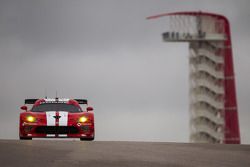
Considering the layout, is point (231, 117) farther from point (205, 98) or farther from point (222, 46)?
Result: point (222, 46)

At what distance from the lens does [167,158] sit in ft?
34.3

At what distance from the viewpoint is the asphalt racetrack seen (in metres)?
9.43

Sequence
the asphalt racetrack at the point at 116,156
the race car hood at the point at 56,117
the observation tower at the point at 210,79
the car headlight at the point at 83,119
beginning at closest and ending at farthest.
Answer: the asphalt racetrack at the point at 116,156
the race car hood at the point at 56,117
the car headlight at the point at 83,119
the observation tower at the point at 210,79

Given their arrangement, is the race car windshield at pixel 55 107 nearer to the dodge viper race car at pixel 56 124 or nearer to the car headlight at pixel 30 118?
the dodge viper race car at pixel 56 124

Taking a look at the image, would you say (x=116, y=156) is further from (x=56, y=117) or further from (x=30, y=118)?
(x=30, y=118)

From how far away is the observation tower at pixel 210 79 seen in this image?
67000mm

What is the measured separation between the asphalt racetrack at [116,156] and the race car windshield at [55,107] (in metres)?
4.13

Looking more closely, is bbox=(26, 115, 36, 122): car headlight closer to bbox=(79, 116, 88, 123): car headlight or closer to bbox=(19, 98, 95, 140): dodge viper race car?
bbox=(19, 98, 95, 140): dodge viper race car

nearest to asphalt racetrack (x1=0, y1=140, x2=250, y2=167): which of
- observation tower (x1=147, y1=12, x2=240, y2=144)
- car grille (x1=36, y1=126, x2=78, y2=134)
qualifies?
car grille (x1=36, y1=126, x2=78, y2=134)

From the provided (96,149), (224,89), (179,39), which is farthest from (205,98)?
(96,149)

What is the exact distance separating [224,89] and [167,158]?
189 ft

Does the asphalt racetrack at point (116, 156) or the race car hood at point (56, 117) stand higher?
the race car hood at point (56, 117)

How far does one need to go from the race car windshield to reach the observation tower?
4945 cm

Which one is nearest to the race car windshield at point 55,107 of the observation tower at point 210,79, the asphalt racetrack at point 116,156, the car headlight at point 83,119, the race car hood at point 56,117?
the race car hood at point 56,117
